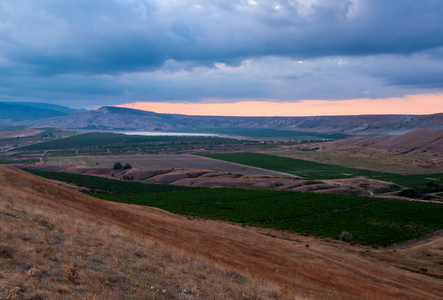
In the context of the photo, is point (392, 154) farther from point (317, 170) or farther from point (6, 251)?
point (6, 251)

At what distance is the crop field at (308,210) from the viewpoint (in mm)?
46469

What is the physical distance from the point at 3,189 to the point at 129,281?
1512 centimetres

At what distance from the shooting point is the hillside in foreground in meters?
11.2

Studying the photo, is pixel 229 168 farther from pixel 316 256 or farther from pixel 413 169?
pixel 316 256

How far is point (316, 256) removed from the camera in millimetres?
26453

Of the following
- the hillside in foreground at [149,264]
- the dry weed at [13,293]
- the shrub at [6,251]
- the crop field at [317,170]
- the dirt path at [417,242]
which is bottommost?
the dirt path at [417,242]

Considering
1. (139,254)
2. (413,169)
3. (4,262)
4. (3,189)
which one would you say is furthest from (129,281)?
(413,169)

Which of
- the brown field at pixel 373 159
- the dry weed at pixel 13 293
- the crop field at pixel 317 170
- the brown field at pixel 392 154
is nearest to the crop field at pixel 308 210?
the crop field at pixel 317 170

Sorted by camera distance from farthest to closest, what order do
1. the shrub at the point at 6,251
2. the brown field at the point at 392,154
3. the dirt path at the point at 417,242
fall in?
1. the brown field at the point at 392,154
2. the dirt path at the point at 417,242
3. the shrub at the point at 6,251

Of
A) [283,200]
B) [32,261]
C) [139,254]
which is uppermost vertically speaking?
[32,261]

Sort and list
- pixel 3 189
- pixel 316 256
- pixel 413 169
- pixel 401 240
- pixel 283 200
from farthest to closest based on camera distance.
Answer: pixel 413 169 < pixel 283 200 < pixel 401 240 < pixel 316 256 < pixel 3 189

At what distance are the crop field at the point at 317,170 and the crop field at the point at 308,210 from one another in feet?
116

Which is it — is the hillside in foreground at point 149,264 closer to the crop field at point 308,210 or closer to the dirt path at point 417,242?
the dirt path at point 417,242

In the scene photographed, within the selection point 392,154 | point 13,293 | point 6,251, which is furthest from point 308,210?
point 392,154
